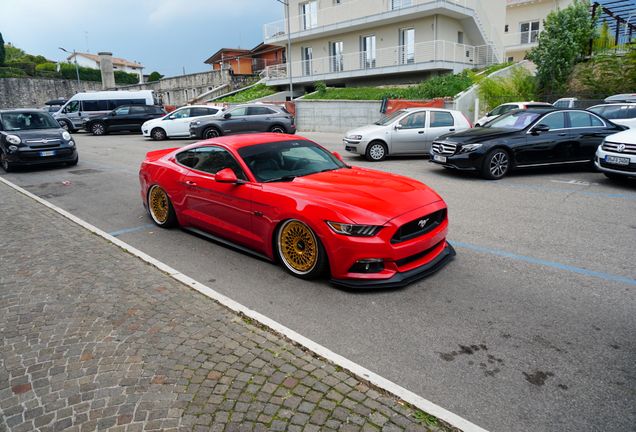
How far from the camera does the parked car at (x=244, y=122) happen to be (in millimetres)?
20344

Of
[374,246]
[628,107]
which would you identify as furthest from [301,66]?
[374,246]

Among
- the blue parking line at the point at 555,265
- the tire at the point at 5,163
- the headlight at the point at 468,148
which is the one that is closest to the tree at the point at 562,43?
the headlight at the point at 468,148

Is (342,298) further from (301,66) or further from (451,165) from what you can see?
(301,66)

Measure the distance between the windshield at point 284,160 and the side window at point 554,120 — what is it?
7096 mm

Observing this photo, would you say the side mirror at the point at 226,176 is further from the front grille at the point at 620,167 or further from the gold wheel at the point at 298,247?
the front grille at the point at 620,167

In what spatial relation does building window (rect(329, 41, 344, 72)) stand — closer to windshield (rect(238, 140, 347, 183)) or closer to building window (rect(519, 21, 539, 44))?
building window (rect(519, 21, 539, 44))

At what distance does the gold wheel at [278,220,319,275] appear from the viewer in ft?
15.5

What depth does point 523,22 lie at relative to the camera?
1556 inches

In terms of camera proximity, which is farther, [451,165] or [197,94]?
[197,94]

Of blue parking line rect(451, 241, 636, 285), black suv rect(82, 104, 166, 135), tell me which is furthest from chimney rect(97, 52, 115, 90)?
blue parking line rect(451, 241, 636, 285)

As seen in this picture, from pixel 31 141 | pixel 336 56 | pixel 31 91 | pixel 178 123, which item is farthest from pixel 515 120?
pixel 31 91

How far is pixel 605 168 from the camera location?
31.6ft

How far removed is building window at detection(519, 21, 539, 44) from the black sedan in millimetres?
31464

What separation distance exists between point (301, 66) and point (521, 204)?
30.9m
